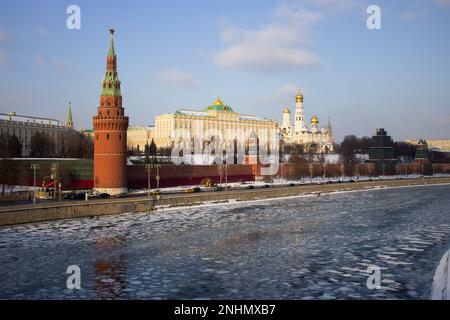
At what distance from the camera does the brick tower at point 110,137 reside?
1673 inches

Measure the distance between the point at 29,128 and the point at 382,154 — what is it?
224 ft

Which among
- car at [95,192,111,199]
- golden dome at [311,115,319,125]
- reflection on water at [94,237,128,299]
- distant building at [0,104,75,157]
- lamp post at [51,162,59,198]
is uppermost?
golden dome at [311,115,319,125]

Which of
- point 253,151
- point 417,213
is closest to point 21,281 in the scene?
point 417,213

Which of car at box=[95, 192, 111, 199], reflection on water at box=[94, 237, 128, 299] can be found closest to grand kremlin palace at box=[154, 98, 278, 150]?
car at box=[95, 192, 111, 199]

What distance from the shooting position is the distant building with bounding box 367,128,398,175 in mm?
86000

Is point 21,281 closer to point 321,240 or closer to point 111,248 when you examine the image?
point 111,248

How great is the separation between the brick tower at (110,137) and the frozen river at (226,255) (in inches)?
410

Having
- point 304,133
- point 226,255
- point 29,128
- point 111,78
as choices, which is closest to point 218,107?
point 304,133

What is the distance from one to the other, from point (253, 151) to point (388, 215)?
34191 mm

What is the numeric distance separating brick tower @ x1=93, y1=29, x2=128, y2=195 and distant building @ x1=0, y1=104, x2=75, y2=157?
45841 millimetres

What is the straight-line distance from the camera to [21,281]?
16.2 meters

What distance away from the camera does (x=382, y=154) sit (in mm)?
87188

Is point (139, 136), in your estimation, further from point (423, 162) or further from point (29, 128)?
point (423, 162)

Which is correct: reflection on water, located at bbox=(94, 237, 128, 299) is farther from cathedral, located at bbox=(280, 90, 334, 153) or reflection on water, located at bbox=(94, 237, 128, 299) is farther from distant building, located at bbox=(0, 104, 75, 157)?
cathedral, located at bbox=(280, 90, 334, 153)
